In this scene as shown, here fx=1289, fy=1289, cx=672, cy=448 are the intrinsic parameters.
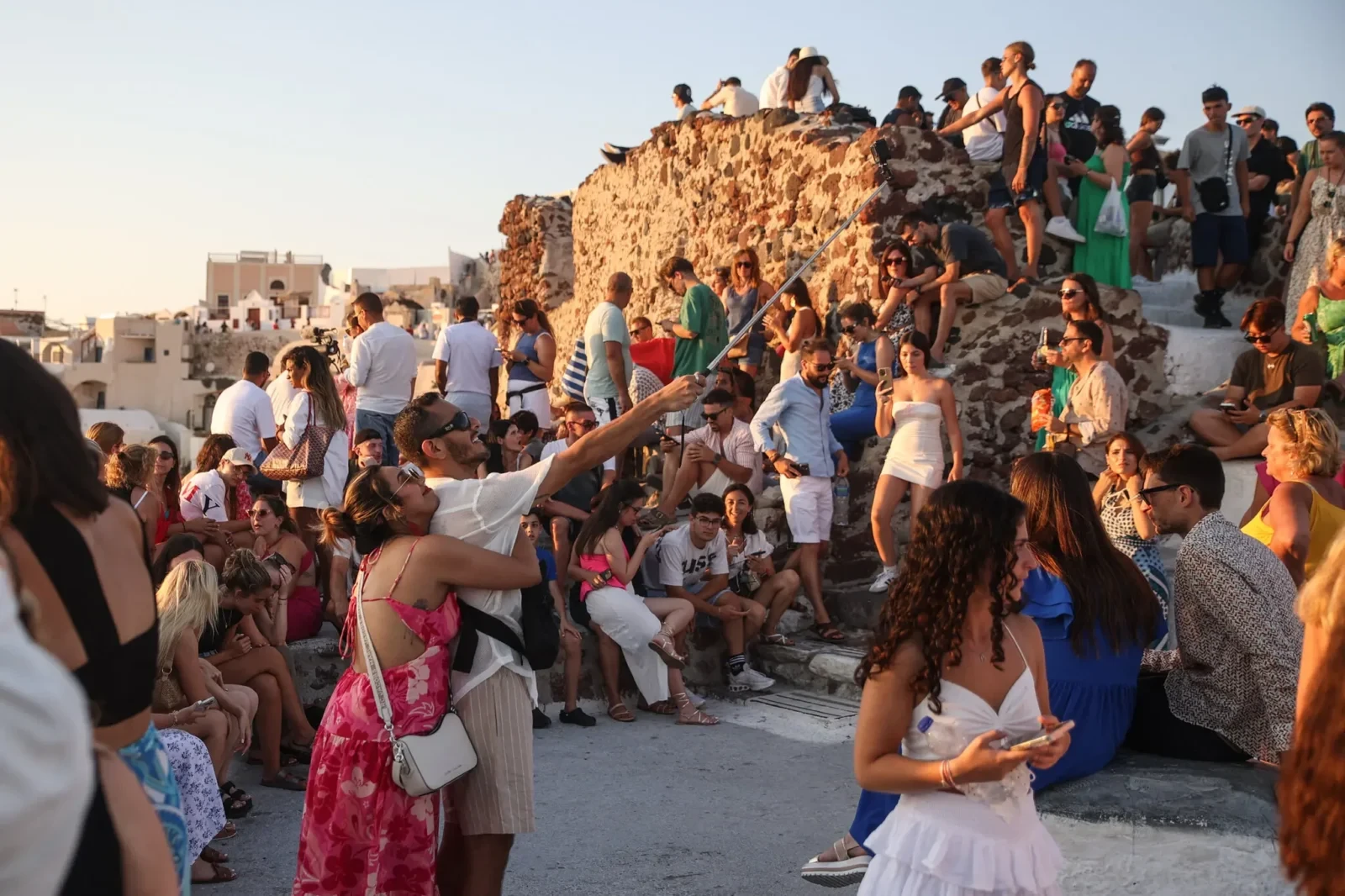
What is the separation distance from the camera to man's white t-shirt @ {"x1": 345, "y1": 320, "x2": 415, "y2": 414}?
856 cm

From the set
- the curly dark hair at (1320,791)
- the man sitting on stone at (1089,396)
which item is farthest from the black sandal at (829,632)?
the curly dark hair at (1320,791)

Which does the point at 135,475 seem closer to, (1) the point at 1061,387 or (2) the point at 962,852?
(2) the point at 962,852

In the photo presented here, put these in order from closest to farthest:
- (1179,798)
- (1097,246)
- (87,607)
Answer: (87,607) → (1179,798) → (1097,246)

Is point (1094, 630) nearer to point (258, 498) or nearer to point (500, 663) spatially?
point (500, 663)

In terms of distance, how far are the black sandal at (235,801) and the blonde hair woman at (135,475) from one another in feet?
4.46

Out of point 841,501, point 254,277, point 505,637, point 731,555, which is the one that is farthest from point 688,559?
point 254,277

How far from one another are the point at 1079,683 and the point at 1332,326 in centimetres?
548

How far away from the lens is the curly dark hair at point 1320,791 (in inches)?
78.4

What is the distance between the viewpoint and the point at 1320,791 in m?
2.02

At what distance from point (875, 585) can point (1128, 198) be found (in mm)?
4523

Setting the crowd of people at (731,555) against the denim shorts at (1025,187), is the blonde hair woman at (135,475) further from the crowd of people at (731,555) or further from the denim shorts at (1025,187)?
the denim shorts at (1025,187)

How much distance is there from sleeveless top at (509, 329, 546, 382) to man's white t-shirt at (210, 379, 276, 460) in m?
1.82

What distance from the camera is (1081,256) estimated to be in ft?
33.0

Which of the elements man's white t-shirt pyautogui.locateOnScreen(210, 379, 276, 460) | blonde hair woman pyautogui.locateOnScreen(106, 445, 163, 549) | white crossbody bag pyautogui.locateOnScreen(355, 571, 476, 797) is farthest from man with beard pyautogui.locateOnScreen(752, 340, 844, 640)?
white crossbody bag pyautogui.locateOnScreen(355, 571, 476, 797)
